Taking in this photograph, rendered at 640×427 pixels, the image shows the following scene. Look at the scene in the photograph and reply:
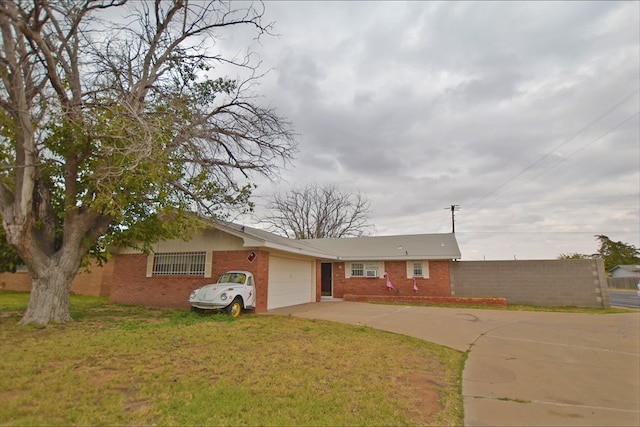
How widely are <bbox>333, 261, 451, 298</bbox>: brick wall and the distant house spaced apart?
3851 cm

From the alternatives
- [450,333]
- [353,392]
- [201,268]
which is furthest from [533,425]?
[201,268]

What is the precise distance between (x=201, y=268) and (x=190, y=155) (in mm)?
5942

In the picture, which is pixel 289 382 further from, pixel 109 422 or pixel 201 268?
pixel 201 268

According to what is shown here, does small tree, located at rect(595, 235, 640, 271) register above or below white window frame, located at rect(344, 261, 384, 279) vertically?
above

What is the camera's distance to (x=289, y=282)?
51.5 feet

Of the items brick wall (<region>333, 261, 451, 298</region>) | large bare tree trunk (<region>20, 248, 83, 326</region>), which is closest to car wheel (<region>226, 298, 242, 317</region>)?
large bare tree trunk (<region>20, 248, 83, 326</region>)

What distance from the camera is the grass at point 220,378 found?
372 cm

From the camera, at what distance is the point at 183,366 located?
17.9 feet

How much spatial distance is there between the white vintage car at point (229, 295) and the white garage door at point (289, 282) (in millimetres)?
1673

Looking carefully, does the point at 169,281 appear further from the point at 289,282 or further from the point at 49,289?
the point at 49,289

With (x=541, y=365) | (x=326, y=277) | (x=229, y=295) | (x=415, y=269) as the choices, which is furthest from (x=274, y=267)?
(x=541, y=365)

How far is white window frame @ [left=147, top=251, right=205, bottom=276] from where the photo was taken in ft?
46.5

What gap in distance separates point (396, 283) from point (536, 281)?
6.98 meters

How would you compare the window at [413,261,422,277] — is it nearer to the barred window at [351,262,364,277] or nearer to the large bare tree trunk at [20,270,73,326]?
the barred window at [351,262,364,277]
